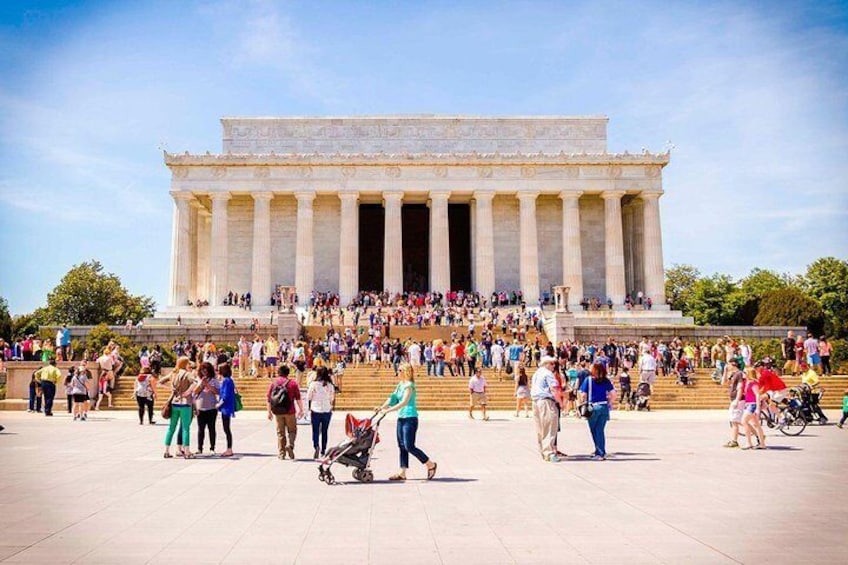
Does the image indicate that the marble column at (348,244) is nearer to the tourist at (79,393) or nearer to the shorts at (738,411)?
the tourist at (79,393)

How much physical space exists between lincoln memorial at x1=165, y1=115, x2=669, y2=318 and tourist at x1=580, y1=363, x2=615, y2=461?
38980 mm

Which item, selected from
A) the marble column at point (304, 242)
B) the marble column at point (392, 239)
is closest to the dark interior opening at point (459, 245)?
the marble column at point (392, 239)

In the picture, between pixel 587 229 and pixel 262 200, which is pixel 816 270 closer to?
pixel 587 229

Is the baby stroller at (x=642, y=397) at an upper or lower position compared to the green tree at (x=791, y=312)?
lower

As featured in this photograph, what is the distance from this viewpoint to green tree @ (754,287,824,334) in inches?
1976

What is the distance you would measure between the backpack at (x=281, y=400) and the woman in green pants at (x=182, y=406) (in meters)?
1.69

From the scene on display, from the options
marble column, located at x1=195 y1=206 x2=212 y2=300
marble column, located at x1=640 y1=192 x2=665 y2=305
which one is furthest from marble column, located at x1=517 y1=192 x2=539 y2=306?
marble column, located at x1=195 y1=206 x2=212 y2=300

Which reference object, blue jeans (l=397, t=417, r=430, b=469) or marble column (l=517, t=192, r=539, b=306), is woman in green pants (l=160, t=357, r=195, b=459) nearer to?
blue jeans (l=397, t=417, r=430, b=469)

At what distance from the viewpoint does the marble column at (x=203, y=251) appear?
2325 inches

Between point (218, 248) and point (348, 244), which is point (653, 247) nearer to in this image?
point (348, 244)

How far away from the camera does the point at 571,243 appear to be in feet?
183

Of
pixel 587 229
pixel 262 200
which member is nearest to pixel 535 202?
pixel 587 229

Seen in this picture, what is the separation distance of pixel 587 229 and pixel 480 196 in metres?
9.72

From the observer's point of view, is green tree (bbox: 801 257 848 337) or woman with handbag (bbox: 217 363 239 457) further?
green tree (bbox: 801 257 848 337)
